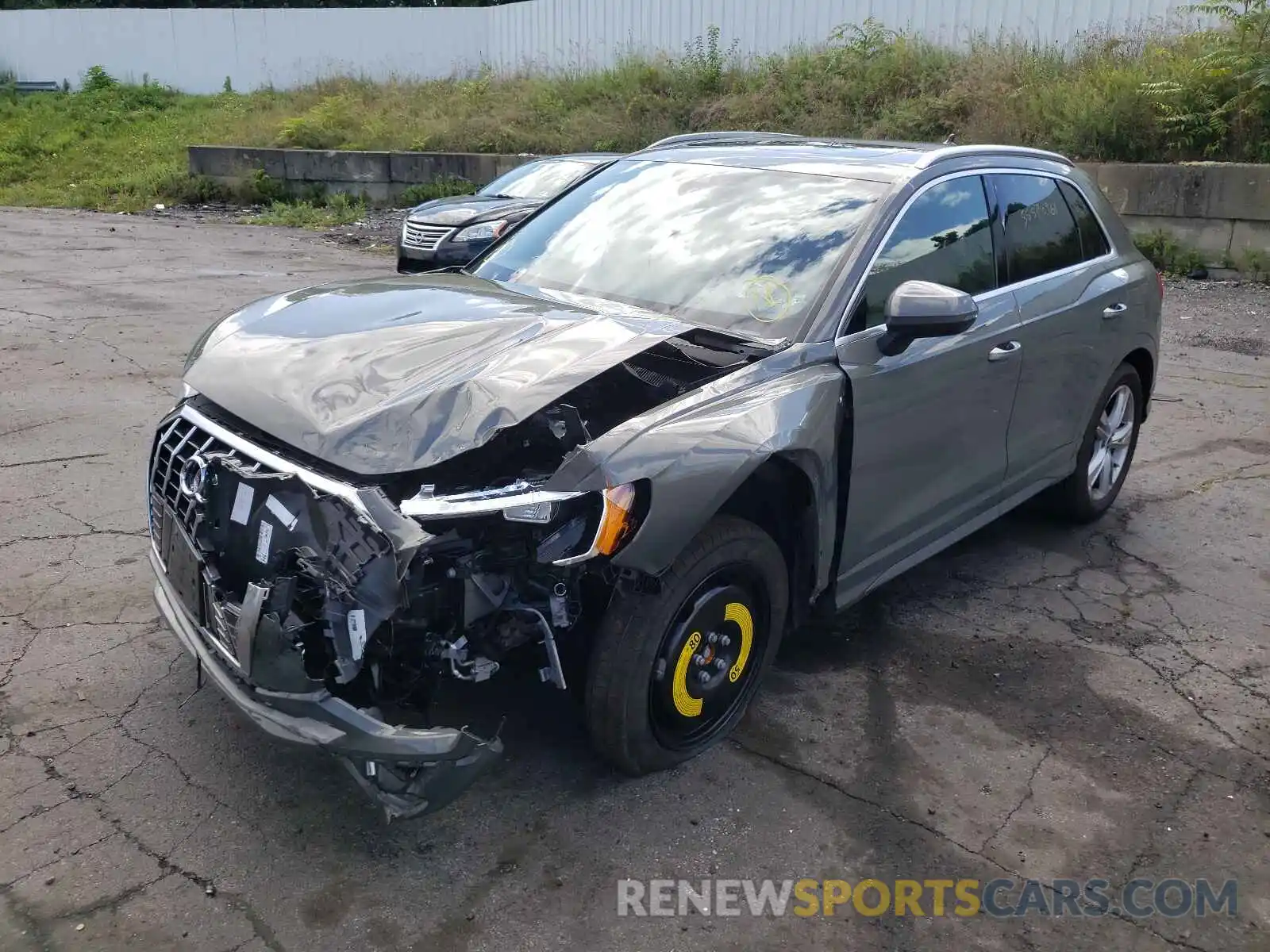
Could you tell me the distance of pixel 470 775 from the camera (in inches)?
110

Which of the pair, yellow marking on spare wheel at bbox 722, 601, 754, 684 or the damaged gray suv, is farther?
yellow marking on spare wheel at bbox 722, 601, 754, 684

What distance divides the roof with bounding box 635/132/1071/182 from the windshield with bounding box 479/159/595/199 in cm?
746

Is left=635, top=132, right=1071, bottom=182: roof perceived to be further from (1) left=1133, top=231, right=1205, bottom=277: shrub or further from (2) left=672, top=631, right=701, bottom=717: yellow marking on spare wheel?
(1) left=1133, top=231, right=1205, bottom=277: shrub

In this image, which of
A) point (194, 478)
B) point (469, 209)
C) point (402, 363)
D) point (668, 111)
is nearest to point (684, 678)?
point (402, 363)

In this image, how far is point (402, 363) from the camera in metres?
3.22

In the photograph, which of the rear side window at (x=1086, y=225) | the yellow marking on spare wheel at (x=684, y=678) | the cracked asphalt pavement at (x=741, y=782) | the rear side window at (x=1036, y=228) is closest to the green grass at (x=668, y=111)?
the rear side window at (x=1086, y=225)

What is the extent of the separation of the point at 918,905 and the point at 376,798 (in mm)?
1489

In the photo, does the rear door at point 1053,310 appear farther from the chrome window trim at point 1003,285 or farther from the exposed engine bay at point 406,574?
the exposed engine bay at point 406,574

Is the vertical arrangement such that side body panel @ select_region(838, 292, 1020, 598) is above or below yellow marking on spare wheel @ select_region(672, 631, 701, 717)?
above

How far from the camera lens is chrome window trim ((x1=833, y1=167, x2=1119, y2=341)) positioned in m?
3.69

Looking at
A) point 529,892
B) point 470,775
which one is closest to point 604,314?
point 470,775

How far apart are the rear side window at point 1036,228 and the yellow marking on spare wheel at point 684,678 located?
231 centimetres

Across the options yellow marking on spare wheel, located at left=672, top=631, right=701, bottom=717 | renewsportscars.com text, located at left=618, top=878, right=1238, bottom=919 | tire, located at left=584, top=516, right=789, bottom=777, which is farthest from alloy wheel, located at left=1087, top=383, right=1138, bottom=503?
yellow marking on spare wheel, located at left=672, top=631, right=701, bottom=717

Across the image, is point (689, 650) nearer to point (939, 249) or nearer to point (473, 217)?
point (939, 249)
